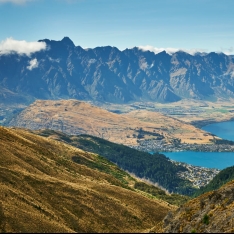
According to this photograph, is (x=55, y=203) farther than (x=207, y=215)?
Yes

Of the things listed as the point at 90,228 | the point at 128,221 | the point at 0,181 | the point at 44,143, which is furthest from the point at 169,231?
the point at 44,143

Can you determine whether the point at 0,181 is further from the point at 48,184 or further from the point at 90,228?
the point at 90,228

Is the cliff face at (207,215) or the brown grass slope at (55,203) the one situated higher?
the cliff face at (207,215)

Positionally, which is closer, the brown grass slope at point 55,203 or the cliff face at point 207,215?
the cliff face at point 207,215

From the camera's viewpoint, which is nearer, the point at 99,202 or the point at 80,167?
the point at 99,202

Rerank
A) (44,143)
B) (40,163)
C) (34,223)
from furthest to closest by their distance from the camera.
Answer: (44,143)
(40,163)
(34,223)

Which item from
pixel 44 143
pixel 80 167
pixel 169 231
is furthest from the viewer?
pixel 44 143

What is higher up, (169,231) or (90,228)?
(169,231)

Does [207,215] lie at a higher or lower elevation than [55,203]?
higher
